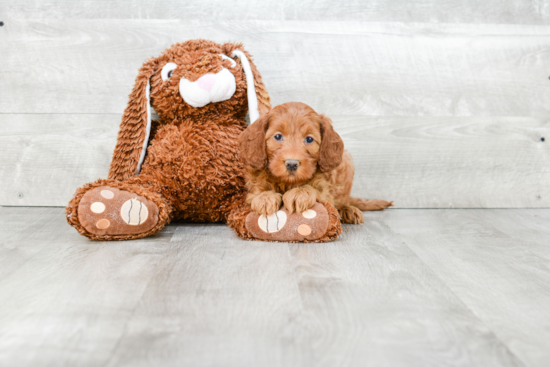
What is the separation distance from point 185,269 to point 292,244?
398mm

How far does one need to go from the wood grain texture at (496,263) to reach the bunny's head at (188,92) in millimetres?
790

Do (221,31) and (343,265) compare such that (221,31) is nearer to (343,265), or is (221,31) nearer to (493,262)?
(343,265)

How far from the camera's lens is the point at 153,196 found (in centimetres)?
152

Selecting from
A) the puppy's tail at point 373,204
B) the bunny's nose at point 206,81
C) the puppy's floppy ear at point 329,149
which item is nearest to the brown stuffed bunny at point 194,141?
the bunny's nose at point 206,81

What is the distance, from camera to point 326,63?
2.07 m

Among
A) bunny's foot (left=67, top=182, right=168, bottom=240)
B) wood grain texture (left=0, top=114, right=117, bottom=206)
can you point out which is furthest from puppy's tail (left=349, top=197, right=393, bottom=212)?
wood grain texture (left=0, top=114, right=117, bottom=206)

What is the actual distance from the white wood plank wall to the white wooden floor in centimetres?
54

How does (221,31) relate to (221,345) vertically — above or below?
above

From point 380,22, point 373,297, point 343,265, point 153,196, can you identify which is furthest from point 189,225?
point 380,22

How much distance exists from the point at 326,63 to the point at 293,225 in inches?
36.6

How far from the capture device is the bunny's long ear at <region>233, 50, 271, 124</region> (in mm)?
1657

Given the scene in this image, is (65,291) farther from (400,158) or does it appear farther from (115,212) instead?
(400,158)

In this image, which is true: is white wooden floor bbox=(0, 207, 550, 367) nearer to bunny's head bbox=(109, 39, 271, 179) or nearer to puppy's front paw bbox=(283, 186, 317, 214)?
puppy's front paw bbox=(283, 186, 317, 214)

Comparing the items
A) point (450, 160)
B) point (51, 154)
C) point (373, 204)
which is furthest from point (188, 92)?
point (450, 160)
